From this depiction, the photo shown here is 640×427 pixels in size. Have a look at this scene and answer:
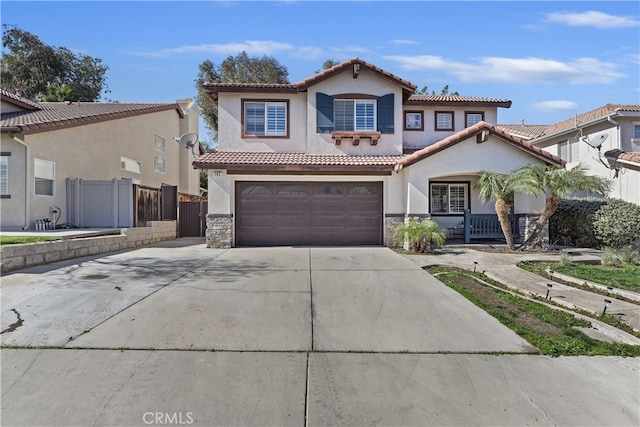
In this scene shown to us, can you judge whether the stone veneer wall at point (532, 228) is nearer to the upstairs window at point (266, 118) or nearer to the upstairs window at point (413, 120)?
the upstairs window at point (413, 120)

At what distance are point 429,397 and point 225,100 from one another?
45.9 feet

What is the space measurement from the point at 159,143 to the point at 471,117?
→ 1636 cm

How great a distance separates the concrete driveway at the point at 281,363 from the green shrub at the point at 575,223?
33.0ft

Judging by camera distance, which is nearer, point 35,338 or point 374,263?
point 35,338

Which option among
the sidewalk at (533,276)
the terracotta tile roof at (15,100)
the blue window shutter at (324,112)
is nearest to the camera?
the sidewalk at (533,276)

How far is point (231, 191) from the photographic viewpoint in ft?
47.0

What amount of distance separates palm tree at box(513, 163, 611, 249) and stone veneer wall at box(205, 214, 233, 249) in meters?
9.90

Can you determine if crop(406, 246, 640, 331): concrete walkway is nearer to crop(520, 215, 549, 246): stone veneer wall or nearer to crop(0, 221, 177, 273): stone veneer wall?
crop(520, 215, 549, 246): stone veneer wall

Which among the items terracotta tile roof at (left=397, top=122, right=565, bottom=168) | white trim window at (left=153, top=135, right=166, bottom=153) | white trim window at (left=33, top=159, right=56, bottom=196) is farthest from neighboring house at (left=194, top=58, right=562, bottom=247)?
white trim window at (left=153, top=135, right=166, bottom=153)

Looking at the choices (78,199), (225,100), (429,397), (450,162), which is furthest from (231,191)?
(429,397)

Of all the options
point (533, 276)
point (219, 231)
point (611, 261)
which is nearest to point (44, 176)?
point (219, 231)

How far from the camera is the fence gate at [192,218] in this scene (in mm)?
19578

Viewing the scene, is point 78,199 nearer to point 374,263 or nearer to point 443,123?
point 374,263

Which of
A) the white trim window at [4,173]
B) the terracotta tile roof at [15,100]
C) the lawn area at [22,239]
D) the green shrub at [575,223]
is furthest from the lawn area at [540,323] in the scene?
the terracotta tile roof at [15,100]
